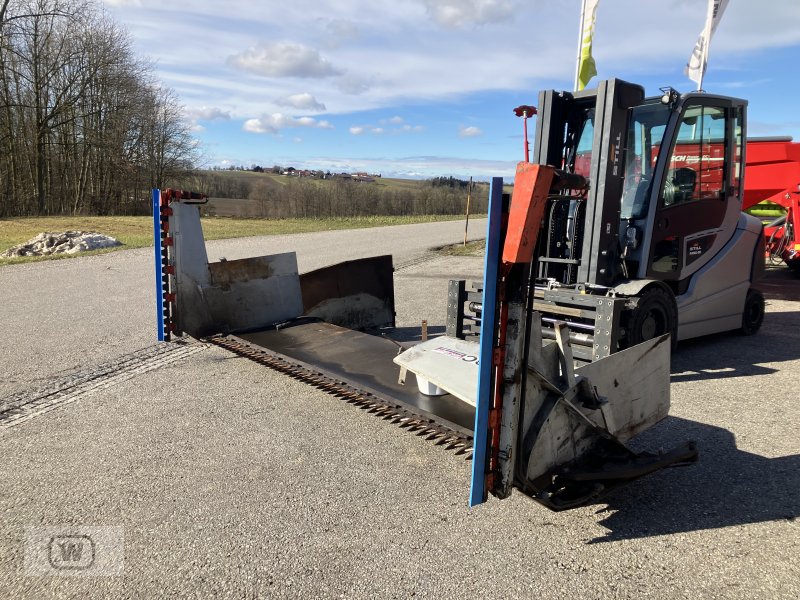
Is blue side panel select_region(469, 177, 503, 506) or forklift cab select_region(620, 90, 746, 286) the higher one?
forklift cab select_region(620, 90, 746, 286)

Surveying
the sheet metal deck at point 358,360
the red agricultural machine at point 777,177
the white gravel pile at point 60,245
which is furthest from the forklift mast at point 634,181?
the white gravel pile at point 60,245

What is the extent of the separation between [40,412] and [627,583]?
4151 mm

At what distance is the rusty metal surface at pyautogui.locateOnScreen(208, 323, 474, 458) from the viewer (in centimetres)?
383

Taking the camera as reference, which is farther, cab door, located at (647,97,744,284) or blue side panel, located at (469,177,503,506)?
cab door, located at (647,97,744,284)

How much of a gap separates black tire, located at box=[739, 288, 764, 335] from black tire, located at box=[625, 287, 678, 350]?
2.09m

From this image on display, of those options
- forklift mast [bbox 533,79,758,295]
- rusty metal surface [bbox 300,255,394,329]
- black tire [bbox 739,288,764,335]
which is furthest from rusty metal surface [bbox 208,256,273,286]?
black tire [bbox 739,288,764,335]

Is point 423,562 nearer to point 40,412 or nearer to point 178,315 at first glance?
point 40,412

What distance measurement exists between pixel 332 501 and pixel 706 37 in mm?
11750

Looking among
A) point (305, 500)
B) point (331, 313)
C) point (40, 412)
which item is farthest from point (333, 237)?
point (305, 500)

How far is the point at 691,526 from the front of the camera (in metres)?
3.10

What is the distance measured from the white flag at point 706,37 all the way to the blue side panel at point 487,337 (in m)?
10.7

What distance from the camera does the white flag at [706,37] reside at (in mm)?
11227

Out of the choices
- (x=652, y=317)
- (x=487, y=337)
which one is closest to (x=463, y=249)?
(x=652, y=317)

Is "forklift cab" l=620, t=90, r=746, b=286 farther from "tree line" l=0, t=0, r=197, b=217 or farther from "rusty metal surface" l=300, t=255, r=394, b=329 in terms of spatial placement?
"tree line" l=0, t=0, r=197, b=217
